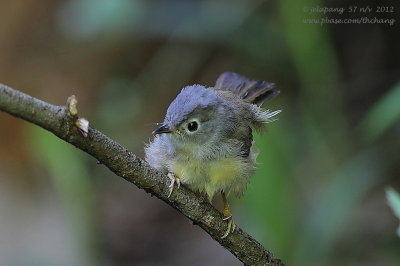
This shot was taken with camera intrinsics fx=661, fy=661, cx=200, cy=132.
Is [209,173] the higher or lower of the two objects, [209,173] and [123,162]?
the higher

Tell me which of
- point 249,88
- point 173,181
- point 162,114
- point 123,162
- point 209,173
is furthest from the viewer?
point 162,114

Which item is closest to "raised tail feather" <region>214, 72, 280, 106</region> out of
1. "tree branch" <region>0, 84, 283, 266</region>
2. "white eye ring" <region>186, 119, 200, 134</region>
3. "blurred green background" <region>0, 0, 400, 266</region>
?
"blurred green background" <region>0, 0, 400, 266</region>

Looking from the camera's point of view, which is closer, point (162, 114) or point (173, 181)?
point (173, 181)

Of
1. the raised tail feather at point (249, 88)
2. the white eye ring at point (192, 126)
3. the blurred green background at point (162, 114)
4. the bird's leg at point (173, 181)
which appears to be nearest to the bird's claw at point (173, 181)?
the bird's leg at point (173, 181)

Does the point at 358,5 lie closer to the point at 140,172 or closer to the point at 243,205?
the point at 243,205

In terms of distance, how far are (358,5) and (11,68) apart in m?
3.76

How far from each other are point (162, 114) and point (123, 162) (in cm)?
450

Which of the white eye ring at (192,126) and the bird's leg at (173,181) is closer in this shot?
the bird's leg at (173,181)

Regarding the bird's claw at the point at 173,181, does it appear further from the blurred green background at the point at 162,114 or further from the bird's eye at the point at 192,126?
the blurred green background at the point at 162,114

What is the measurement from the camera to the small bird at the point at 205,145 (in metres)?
3.18

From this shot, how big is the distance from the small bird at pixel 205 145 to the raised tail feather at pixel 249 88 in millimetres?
466

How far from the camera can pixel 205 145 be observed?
329 cm

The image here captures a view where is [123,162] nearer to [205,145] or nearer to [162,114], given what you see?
[205,145]

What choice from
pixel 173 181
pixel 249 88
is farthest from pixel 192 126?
pixel 249 88
